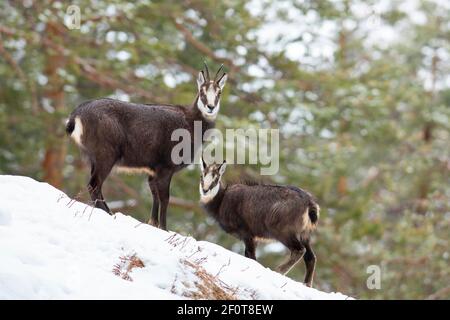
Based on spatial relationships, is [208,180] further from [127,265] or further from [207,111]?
[127,265]

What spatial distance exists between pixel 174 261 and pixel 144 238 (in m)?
0.46

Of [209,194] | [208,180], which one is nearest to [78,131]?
[208,180]

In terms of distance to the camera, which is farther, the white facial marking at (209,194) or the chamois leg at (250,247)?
the white facial marking at (209,194)

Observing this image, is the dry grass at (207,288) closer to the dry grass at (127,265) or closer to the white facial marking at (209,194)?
the dry grass at (127,265)

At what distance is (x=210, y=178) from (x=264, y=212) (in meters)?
0.89

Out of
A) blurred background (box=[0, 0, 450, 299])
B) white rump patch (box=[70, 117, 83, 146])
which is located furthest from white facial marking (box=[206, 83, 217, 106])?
blurred background (box=[0, 0, 450, 299])

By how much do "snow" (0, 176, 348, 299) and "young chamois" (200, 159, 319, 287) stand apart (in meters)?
1.34

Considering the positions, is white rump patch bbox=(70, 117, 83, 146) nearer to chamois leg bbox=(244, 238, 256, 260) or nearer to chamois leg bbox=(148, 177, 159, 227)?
chamois leg bbox=(148, 177, 159, 227)

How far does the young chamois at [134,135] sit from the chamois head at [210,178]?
0.40 metres

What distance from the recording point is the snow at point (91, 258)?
534 cm

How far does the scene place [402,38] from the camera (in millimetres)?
28672

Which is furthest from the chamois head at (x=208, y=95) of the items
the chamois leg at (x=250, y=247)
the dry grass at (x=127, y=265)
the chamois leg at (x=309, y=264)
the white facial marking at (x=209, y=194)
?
the dry grass at (x=127, y=265)

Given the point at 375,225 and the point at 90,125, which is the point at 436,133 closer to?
the point at 375,225

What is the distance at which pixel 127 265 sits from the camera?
5.99m
